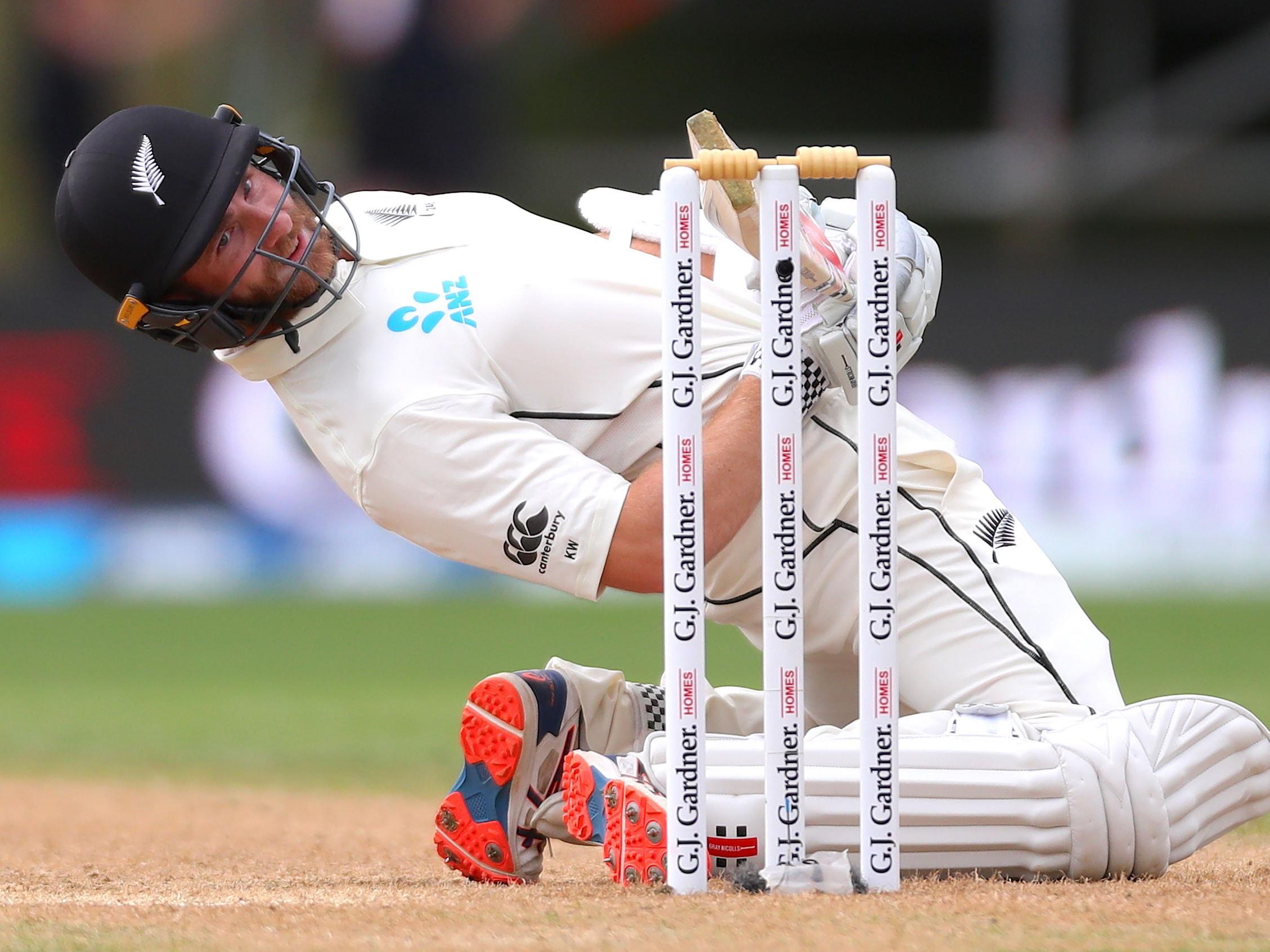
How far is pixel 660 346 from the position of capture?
320cm

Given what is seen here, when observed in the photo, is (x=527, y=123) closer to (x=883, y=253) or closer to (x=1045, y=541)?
(x=1045, y=541)

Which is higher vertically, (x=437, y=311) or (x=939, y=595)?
(x=437, y=311)

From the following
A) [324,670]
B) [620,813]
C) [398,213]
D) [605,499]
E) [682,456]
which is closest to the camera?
[682,456]

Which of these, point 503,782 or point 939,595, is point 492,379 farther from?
point 939,595

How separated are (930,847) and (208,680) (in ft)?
18.2

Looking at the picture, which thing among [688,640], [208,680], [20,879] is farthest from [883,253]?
[208,680]

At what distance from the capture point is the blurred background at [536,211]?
33.3 ft

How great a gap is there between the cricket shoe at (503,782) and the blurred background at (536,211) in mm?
7047

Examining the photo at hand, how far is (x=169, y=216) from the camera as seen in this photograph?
9.78ft

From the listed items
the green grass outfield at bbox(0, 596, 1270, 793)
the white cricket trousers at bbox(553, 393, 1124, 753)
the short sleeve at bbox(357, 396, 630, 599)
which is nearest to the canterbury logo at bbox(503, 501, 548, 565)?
the short sleeve at bbox(357, 396, 630, 599)

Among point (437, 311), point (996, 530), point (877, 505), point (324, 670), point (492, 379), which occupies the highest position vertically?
point (437, 311)

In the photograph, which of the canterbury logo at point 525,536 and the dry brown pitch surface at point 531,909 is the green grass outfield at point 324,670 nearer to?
the dry brown pitch surface at point 531,909

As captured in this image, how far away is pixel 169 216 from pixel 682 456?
1.00 meters

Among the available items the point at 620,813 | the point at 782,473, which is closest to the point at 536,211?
the point at 620,813
